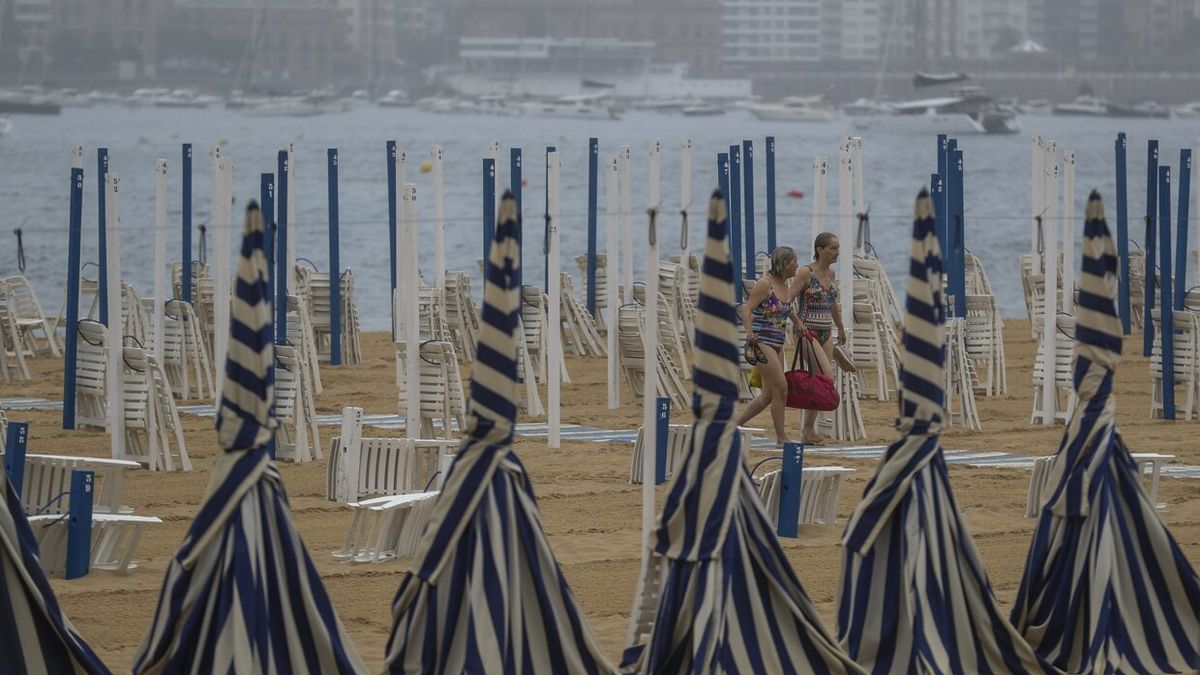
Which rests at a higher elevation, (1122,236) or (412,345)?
(1122,236)

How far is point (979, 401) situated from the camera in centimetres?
1586

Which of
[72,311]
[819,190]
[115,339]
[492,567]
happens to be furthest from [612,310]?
[492,567]

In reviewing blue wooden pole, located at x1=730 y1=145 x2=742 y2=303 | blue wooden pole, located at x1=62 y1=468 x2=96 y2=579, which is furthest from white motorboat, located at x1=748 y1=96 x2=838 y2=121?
blue wooden pole, located at x1=62 y1=468 x2=96 y2=579

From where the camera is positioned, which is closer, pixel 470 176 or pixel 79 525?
pixel 79 525

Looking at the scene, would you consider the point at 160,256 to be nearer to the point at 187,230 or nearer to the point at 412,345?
the point at 412,345

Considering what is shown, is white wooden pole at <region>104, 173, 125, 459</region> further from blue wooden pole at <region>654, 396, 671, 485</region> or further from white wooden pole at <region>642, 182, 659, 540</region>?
white wooden pole at <region>642, 182, 659, 540</region>

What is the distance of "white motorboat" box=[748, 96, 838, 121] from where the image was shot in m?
106

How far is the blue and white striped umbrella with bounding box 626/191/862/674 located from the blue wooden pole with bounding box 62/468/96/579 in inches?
115

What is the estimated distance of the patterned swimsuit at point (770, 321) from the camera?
1244cm

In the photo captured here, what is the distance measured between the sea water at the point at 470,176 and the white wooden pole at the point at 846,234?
0.13 m

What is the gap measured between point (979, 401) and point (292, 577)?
32.2ft

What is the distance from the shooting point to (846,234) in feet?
45.1

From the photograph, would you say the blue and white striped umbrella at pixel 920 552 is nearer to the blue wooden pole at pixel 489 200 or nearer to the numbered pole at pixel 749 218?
the blue wooden pole at pixel 489 200

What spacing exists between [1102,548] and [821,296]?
5243 mm
